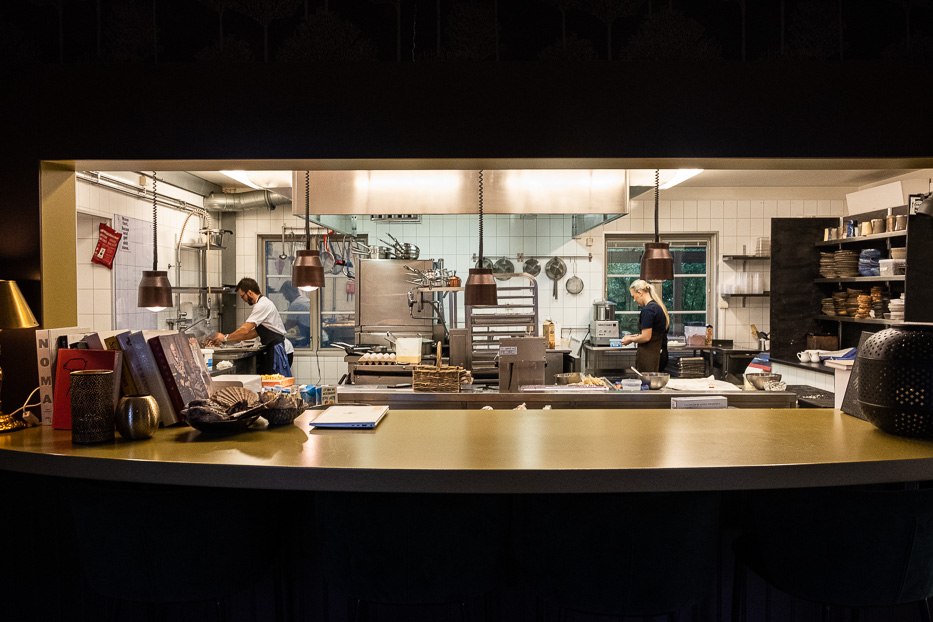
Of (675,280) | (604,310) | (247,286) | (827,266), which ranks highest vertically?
(827,266)

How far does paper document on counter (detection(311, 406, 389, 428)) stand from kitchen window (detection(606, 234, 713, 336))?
588 cm

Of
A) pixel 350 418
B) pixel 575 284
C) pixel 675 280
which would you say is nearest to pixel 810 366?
pixel 675 280

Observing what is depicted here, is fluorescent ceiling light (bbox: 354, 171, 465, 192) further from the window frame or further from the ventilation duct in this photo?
the window frame

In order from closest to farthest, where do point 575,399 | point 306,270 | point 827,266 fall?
1. point 306,270
2. point 575,399
3. point 827,266

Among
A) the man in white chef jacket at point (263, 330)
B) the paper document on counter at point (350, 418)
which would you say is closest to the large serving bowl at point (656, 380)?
the paper document on counter at point (350, 418)

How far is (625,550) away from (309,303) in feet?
21.8

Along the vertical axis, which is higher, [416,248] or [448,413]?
[416,248]

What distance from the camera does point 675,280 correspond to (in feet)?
24.4

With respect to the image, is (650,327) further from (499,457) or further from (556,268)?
(499,457)

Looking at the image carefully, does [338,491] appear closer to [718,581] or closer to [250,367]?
[718,581]

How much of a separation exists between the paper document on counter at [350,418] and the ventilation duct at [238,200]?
5320 millimetres

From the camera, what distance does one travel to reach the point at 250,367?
629 cm
